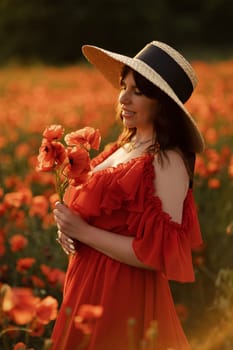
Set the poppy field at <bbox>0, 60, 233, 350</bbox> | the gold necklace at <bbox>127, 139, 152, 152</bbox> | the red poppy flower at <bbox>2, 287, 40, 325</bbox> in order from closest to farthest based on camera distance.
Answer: the red poppy flower at <bbox>2, 287, 40, 325</bbox> → the poppy field at <bbox>0, 60, 233, 350</bbox> → the gold necklace at <bbox>127, 139, 152, 152</bbox>

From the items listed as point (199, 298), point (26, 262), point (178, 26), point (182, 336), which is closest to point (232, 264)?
point (199, 298)

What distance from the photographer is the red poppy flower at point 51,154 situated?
2.09 meters

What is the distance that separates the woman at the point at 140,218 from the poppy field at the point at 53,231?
0.09m

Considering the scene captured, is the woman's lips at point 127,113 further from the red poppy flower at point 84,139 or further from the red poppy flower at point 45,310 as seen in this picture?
the red poppy flower at point 45,310

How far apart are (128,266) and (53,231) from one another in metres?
1.82

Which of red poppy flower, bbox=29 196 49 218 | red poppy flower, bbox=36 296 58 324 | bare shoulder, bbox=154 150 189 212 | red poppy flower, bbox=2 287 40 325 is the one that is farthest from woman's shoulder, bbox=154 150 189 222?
red poppy flower, bbox=29 196 49 218

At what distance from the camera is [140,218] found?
2.22 metres

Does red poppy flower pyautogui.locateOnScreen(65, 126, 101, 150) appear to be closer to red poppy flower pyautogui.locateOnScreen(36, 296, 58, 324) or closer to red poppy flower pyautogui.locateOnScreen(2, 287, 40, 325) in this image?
red poppy flower pyautogui.locateOnScreen(36, 296, 58, 324)

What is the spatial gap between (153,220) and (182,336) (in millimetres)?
402

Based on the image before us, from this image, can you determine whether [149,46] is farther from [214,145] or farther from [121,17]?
[121,17]

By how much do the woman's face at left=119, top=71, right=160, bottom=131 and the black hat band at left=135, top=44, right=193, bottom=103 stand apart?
0.22 ft

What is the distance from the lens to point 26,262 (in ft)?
9.68

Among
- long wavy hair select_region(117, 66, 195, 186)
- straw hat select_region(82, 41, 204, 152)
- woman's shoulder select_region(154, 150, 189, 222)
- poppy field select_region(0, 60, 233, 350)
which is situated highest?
straw hat select_region(82, 41, 204, 152)

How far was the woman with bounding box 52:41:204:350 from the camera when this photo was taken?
2.19m
